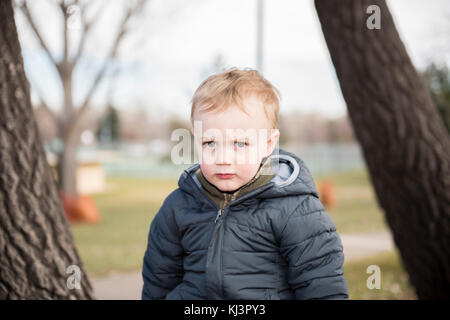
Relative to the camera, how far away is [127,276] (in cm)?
643

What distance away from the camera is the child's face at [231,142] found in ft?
5.57

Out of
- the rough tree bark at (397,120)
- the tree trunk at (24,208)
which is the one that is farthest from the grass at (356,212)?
the tree trunk at (24,208)

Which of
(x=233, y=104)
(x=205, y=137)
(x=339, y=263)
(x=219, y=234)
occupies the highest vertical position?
(x=233, y=104)

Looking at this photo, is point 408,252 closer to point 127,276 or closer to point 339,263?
point 339,263

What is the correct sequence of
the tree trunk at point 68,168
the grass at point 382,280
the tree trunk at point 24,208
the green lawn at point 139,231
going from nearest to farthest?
the tree trunk at point 24,208
the grass at point 382,280
the green lawn at point 139,231
the tree trunk at point 68,168

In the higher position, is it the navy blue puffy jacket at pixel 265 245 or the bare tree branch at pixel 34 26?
the bare tree branch at pixel 34 26

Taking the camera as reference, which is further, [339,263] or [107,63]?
[107,63]

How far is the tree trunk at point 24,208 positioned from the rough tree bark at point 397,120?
2.29 meters

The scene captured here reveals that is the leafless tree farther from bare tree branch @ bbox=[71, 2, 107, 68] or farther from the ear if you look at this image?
the ear

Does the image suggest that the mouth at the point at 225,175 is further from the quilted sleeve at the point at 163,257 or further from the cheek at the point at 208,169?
the quilted sleeve at the point at 163,257

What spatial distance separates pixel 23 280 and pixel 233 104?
62.6 inches

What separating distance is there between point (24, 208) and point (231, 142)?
4.64 feet
